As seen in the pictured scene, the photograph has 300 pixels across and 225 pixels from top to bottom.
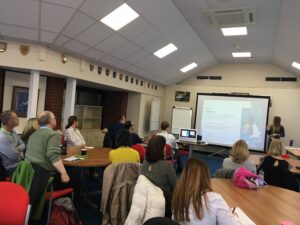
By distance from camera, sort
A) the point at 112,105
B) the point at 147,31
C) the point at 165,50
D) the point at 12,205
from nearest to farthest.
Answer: the point at 12,205 → the point at 147,31 → the point at 165,50 → the point at 112,105

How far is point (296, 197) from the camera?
2.64 m

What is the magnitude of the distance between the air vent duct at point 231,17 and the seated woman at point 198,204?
4.15 metres

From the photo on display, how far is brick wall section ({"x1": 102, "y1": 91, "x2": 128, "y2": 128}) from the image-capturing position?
866cm

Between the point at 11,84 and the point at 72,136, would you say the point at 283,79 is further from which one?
the point at 11,84

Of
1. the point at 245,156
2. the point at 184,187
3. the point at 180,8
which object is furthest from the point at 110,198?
the point at 180,8

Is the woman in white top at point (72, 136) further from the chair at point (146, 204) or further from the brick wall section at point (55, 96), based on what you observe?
the chair at point (146, 204)

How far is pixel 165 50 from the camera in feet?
22.3

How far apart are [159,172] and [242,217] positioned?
0.87m

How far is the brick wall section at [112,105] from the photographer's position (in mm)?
8656

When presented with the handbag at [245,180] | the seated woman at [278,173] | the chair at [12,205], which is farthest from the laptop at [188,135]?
the chair at [12,205]

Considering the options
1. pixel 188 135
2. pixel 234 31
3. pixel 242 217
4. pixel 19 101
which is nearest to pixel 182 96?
pixel 188 135

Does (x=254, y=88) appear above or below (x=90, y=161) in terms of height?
above

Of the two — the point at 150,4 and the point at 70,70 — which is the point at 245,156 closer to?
the point at 150,4

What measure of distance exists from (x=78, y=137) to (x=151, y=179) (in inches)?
95.1
